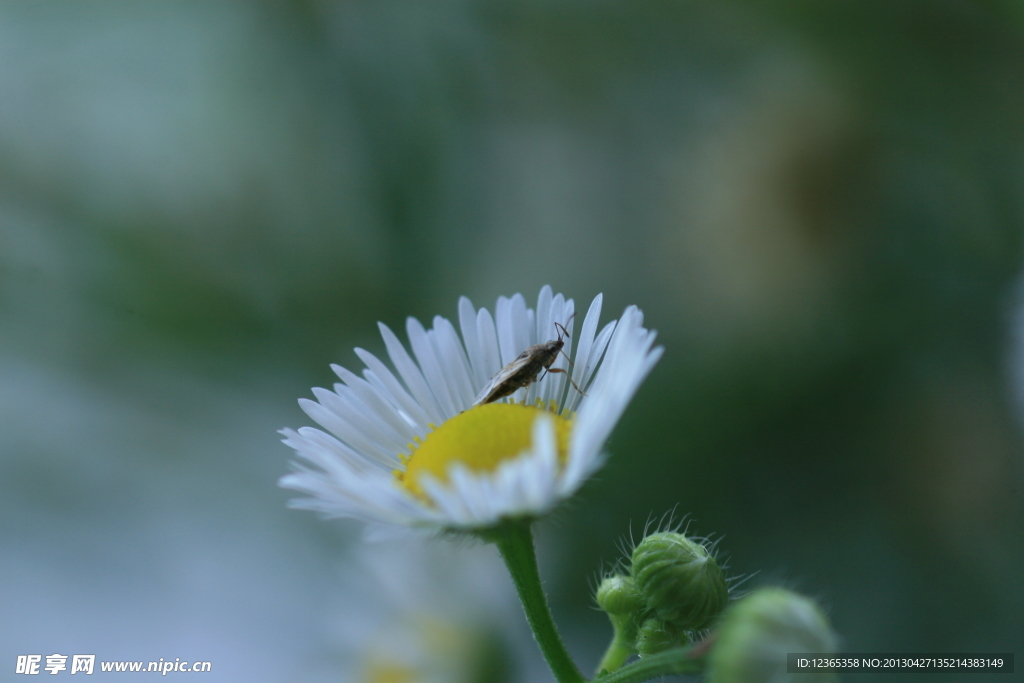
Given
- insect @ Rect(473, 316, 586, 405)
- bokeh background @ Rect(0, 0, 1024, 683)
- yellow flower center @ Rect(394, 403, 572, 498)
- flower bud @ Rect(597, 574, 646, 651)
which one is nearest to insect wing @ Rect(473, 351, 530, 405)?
insect @ Rect(473, 316, 586, 405)

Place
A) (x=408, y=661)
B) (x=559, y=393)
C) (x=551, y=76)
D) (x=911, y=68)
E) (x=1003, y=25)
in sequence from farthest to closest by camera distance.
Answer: (x=551, y=76), (x=911, y=68), (x=1003, y=25), (x=408, y=661), (x=559, y=393)

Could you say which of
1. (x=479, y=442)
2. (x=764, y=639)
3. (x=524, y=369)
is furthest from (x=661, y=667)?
(x=524, y=369)

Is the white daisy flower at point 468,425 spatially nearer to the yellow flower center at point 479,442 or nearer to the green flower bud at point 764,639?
the yellow flower center at point 479,442

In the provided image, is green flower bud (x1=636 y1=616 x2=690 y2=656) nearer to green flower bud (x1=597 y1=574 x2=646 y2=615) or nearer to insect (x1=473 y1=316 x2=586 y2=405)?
green flower bud (x1=597 y1=574 x2=646 y2=615)

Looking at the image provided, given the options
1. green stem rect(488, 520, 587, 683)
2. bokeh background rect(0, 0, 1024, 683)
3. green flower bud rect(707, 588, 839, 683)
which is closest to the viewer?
green flower bud rect(707, 588, 839, 683)

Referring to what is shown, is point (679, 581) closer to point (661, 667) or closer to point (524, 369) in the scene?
point (661, 667)

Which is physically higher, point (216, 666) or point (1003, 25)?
point (1003, 25)

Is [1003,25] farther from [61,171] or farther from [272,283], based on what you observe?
[61,171]

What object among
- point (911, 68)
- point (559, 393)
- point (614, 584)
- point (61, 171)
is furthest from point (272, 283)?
point (911, 68)
